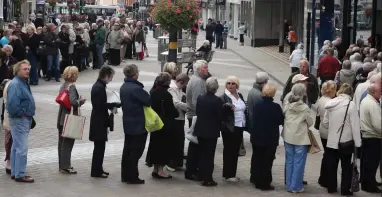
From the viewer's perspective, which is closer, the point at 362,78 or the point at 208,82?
the point at 208,82

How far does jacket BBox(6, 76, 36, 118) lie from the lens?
11.2 meters

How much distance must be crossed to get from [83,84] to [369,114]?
14.2 m

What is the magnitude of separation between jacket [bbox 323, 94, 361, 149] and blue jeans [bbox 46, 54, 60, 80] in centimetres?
1403

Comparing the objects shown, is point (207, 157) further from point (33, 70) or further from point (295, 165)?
point (33, 70)

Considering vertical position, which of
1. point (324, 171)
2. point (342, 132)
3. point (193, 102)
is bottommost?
point (324, 171)

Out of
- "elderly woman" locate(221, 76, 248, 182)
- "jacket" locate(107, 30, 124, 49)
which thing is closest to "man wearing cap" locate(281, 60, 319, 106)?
"elderly woman" locate(221, 76, 248, 182)

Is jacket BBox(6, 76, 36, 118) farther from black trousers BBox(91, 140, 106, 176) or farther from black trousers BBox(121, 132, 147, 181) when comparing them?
black trousers BBox(121, 132, 147, 181)

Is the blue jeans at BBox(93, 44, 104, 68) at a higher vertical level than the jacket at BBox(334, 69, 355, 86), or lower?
lower

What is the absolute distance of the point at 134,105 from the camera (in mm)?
11430

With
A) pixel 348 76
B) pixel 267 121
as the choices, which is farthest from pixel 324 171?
pixel 348 76

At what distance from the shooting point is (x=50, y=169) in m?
12.4

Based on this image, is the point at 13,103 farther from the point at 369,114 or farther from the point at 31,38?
the point at 31,38

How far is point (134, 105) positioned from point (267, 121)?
1829 mm

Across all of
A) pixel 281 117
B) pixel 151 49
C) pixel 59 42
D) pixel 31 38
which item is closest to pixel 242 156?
pixel 281 117
